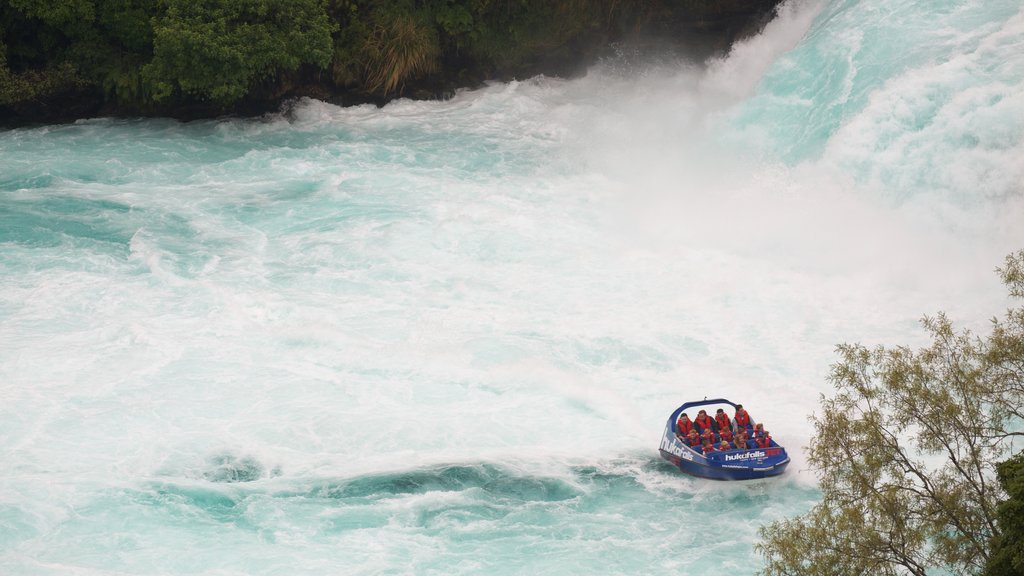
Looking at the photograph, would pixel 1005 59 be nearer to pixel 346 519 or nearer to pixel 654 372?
pixel 654 372

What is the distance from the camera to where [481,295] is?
87.8ft

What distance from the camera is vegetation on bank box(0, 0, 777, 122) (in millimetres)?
33406

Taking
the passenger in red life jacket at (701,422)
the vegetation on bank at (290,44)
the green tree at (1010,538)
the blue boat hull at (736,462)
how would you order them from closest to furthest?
the green tree at (1010,538) → the blue boat hull at (736,462) → the passenger in red life jacket at (701,422) → the vegetation on bank at (290,44)

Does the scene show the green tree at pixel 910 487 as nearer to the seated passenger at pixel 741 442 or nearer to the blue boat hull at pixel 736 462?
the blue boat hull at pixel 736 462

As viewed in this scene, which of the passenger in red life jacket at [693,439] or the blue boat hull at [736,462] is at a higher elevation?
the passenger in red life jacket at [693,439]

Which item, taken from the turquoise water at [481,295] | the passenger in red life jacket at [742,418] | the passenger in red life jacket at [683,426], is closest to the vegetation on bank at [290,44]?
the turquoise water at [481,295]

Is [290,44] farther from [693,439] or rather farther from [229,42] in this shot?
[693,439]

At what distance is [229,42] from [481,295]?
12.3 m

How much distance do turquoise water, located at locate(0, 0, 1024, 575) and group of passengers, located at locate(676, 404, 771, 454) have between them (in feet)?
2.64

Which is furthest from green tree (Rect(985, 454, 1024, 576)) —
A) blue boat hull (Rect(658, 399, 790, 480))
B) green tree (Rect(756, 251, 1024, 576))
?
blue boat hull (Rect(658, 399, 790, 480))

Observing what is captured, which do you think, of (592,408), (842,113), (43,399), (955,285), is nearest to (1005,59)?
(842,113)

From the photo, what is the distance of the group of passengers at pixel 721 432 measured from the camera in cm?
2094

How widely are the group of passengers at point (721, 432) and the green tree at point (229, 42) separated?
18.5 meters

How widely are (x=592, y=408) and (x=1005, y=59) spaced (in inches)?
569
